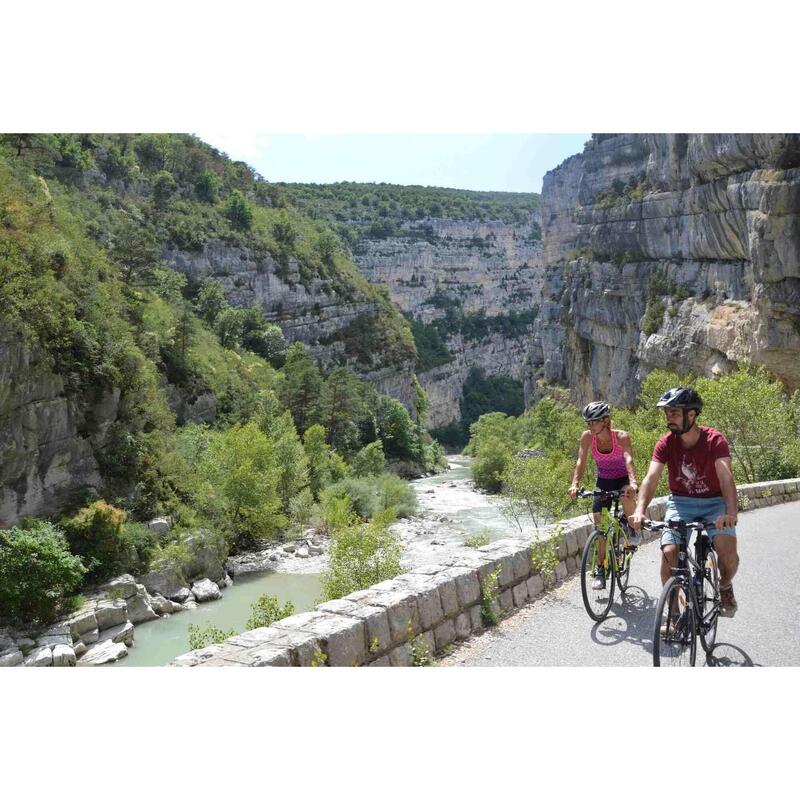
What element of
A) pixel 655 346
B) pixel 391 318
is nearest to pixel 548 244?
pixel 391 318

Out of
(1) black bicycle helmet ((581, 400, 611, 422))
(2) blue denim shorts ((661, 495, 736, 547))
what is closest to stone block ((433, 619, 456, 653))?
(2) blue denim shorts ((661, 495, 736, 547))

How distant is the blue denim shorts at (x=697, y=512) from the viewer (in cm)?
512

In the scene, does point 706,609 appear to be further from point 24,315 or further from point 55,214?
point 55,214

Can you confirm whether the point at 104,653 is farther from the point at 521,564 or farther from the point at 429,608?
the point at 429,608

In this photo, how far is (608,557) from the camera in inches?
252

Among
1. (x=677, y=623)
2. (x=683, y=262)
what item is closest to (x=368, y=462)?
(x=683, y=262)

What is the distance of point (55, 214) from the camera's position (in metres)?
29.6

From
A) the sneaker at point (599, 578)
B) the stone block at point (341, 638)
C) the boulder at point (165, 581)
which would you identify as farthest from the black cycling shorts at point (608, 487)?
the boulder at point (165, 581)

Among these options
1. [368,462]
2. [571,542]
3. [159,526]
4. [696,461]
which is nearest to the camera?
[696,461]

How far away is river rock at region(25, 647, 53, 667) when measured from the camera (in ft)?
55.8

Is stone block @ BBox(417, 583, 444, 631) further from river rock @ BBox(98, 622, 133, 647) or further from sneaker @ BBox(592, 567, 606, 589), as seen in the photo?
river rock @ BBox(98, 622, 133, 647)

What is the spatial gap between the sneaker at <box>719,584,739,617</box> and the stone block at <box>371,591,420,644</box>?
7.11ft

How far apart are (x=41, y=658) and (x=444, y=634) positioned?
14531 mm

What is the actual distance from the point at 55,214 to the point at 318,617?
28.7m
